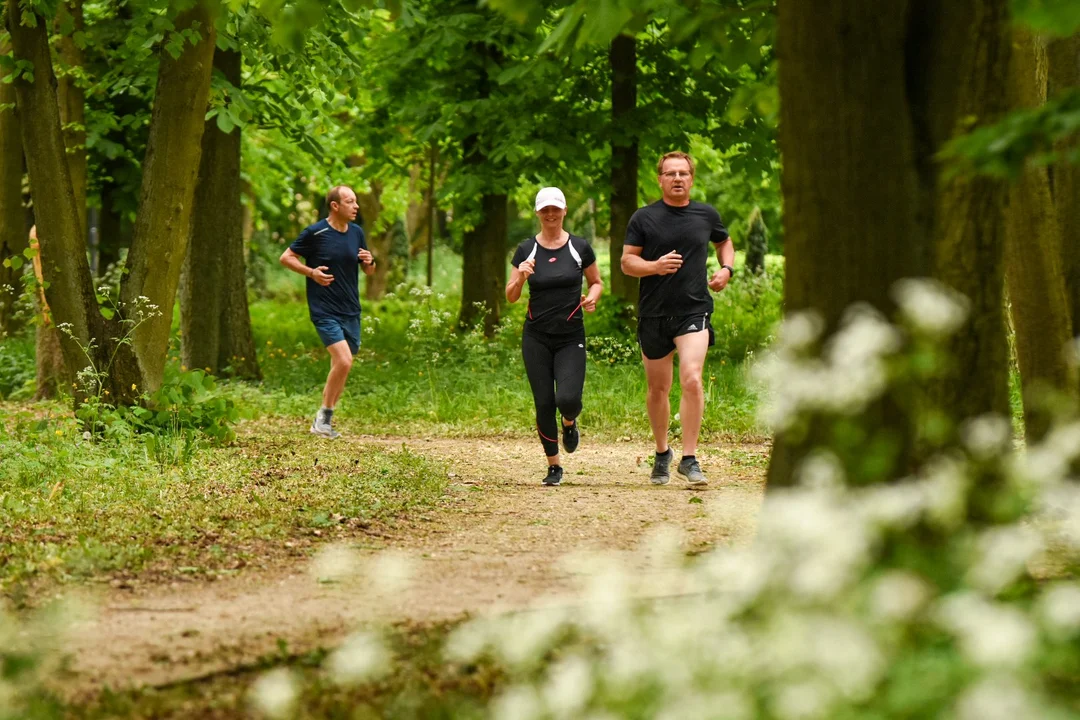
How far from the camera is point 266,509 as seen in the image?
7699mm

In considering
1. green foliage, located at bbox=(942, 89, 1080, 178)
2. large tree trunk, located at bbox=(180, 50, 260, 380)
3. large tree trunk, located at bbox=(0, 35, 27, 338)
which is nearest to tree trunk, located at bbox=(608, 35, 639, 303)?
large tree trunk, located at bbox=(180, 50, 260, 380)

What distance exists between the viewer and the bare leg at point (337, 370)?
12.3 meters

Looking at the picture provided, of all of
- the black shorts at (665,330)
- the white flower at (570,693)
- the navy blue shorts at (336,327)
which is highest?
the navy blue shorts at (336,327)

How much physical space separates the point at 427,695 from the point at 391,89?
17785mm

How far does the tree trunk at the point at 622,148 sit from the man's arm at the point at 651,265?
9268mm

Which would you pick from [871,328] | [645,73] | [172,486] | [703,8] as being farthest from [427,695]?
[645,73]

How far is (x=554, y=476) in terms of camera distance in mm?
9695

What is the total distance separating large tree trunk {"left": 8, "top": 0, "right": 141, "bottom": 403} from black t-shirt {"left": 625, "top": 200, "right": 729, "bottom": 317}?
4.58m

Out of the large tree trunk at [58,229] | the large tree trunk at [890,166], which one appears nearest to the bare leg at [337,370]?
the large tree trunk at [58,229]

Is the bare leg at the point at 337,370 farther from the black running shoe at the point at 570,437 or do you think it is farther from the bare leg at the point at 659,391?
the bare leg at the point at 659,391

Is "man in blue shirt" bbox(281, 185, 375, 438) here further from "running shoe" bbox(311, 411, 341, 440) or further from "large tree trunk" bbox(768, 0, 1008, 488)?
"large tree trunk" bbox(768, 0, 1008, 488)

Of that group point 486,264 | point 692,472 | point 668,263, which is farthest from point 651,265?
point 486,264

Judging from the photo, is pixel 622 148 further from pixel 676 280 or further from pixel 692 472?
pixel 692 472

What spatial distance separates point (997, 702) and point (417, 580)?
12.4 feet
